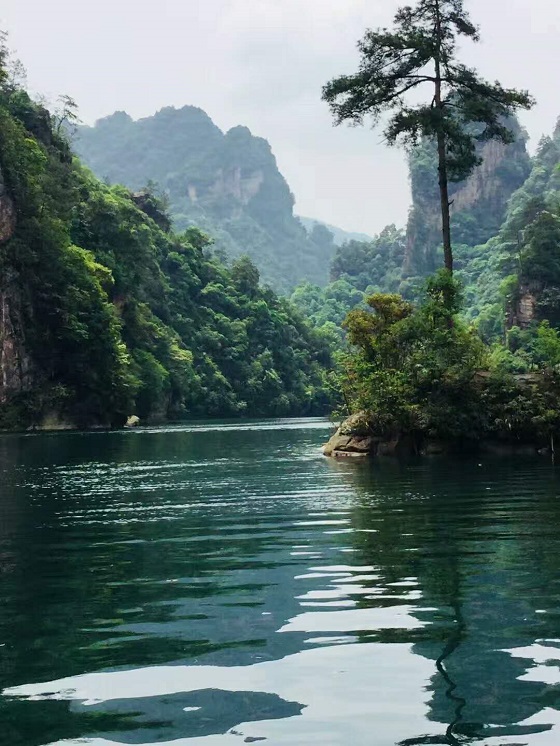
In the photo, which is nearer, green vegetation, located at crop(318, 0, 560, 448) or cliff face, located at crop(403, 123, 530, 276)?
green vegetation, located at crop(318, 0, 560, 448)

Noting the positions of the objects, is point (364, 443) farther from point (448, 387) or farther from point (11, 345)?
point (11, 345)

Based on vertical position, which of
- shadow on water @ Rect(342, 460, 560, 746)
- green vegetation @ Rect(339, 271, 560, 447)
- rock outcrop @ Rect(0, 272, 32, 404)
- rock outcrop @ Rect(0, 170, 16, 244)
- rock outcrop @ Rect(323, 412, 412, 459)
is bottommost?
shadow on water @ Rect(342, 460, 560, 746)

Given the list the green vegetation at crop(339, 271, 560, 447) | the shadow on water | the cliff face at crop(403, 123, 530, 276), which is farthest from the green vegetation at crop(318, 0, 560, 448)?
the cliff face at crop(403, 123, 530, 276)

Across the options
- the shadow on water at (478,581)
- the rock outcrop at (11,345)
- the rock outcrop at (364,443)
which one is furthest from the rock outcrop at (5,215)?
the shadow on water at (478,581)

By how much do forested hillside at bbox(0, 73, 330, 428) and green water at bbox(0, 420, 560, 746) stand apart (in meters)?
55.0

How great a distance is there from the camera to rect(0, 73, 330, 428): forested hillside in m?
69.0

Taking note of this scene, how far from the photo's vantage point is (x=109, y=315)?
240 ft

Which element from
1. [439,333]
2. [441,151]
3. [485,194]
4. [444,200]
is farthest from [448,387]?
[485,194]

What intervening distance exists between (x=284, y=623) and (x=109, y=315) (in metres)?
67.7

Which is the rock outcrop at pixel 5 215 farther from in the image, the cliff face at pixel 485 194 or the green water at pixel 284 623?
the cliff face at pixel 485 194

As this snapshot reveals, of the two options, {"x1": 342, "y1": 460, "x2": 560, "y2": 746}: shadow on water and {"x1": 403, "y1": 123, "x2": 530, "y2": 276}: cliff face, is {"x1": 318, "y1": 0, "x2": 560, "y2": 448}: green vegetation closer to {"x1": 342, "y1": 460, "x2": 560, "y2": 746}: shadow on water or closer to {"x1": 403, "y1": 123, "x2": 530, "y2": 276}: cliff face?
{"x1": 342, "y1": 460, "x2": 560, "y2": 746}: shadow on water

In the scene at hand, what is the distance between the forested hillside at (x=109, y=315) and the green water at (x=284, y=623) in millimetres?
55005

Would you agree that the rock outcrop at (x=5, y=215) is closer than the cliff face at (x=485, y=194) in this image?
Yes

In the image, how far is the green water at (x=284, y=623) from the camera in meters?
4.76
